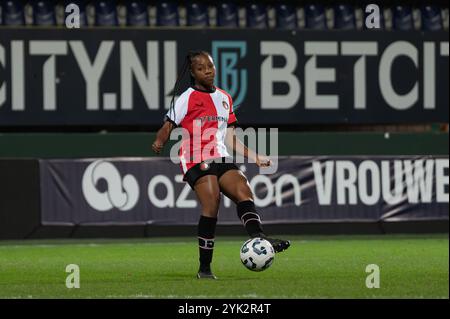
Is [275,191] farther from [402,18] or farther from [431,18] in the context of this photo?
[431,18]

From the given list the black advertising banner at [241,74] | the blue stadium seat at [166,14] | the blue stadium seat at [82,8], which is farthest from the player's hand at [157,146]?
the blue stadium seat at [166,14]

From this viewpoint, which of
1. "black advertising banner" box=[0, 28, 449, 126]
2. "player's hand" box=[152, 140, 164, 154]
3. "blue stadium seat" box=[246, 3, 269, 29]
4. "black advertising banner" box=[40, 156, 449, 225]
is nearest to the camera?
"player's hand" box=[152, 140, 164, 154]

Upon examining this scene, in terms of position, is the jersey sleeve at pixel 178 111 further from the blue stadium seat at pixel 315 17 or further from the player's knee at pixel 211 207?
the blue stadium seat at pixel 315 17

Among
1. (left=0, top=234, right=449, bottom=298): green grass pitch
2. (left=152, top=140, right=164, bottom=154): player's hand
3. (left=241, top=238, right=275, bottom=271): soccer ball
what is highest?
(left=152, top=140, right=164, bottom=154): player's hand

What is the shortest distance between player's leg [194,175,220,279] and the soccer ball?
1.61 feet

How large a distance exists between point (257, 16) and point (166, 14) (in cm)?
156

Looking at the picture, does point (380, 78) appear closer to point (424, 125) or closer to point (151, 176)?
point (424, 125)

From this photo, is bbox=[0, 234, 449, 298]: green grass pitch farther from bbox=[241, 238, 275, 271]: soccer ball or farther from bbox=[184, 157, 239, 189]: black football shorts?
bbox=[184, 157, 239, 189]: black football shorts

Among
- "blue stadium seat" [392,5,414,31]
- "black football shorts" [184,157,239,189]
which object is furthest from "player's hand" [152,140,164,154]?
"blue stadium seat" [392,5,414,31]

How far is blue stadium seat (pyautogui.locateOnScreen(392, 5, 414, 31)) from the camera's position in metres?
18.9

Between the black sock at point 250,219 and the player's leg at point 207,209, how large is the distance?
21cm

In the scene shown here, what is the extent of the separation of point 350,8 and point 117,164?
5.40 m

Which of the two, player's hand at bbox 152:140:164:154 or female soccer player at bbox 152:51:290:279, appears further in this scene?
female soccer player at bbox 152:51:290:279

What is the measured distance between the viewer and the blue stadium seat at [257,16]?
18641mm
